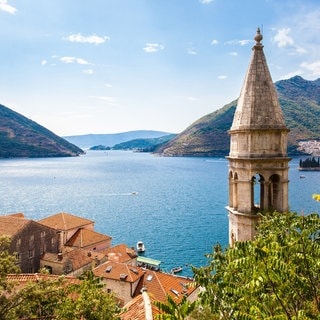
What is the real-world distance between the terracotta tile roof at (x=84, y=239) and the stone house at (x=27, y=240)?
608cm

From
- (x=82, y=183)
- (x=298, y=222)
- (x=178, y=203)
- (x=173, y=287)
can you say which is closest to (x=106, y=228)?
(x=178, y=203)

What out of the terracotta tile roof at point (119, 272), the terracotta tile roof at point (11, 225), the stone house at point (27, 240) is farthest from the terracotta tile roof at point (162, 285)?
the terracotta tile roof at point (11, 225)

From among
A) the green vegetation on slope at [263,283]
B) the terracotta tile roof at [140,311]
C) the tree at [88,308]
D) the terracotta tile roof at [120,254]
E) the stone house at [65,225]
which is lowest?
the terracotta tile roof at [120,254]

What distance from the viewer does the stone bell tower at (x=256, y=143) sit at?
1348 centimetres

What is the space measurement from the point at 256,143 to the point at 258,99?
176 cm

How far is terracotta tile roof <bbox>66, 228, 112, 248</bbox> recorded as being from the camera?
2122 inches

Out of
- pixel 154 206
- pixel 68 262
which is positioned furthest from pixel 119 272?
pixel 154 206

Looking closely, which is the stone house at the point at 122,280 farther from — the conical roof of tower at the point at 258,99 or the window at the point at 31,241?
the conical roof of tower at the point at 258,99

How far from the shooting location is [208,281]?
29.6 feet

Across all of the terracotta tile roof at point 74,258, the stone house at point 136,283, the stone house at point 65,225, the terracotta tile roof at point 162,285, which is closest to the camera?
the terracotta tile roof at point 162,285

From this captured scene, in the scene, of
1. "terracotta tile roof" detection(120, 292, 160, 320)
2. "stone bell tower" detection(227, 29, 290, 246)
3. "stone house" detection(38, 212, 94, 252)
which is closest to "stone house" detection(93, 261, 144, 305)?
"stone house" detection(38, 212, 94, 252)

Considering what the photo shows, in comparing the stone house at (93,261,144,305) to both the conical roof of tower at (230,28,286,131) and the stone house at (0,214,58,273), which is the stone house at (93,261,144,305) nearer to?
the stone house at (0,214,58,273)

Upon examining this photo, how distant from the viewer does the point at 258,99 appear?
1359 centimetres

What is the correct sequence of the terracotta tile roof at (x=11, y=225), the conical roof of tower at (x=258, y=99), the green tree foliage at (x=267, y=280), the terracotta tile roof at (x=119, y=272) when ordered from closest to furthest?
the green tree foliage at (x=267, y=280)
the conical roof of tower at (x=258, y=99)
the terracotta tile roof at (x=119, y=272)
the terracotta tile roof at (x=11, y=225)
